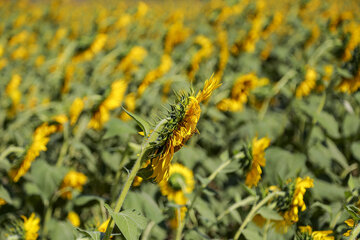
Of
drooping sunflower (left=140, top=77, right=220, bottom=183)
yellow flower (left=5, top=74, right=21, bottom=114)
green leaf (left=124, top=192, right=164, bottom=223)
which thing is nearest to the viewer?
drooping sunflower (left=140, top=77, right=220, bottom=183)

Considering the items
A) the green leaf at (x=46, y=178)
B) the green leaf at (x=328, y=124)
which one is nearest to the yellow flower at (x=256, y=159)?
the green leaf at (x=328, y=124)

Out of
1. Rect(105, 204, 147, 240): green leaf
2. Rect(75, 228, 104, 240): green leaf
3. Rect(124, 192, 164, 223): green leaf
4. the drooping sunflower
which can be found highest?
the drooping sunflower

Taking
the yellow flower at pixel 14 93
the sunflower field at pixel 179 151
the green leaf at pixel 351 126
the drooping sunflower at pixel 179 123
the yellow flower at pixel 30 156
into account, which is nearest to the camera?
the drooping sunflower at pixel 179 123

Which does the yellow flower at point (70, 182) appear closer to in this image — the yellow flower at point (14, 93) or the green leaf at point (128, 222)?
the yellow flower at point (14, 93)

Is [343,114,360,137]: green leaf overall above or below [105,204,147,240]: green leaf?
below

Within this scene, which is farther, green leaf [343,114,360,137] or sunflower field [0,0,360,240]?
green leaf [343,114,360,137]

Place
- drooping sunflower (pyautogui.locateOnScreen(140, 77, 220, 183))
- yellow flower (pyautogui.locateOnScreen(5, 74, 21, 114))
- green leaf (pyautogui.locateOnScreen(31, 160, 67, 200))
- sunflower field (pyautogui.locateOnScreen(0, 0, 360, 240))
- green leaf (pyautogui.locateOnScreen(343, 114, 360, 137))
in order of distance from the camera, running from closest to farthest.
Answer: drooping sunflower (pyautogui.locateOnScreen(140, 77, 220, 183)) < sunflower field (pyautogui.locateOnScreen(0, 0, 360, 240)) < green leaf (pyautogui.locateOnScreen(31, 160, 67, 200)) < green leaf (pyautogui.locateOnScreen(343, 114, 360, 137)) < yellow flower (pyautogui.locateOnScreen(5, 74, 21, 114))

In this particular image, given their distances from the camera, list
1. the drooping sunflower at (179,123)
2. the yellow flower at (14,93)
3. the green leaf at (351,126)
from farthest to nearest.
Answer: the yellow flower at (14,93), the green leaf at (351,126), the drooping sunflower at (179,123)

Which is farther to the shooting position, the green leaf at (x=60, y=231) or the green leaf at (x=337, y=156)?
the green leaf at (x=337, y=156)

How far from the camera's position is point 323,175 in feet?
5.88

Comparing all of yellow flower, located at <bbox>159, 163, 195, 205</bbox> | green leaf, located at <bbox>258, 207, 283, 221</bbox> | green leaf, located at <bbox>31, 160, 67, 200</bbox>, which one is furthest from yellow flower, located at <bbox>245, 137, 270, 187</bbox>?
green leaf, located at <bbox>31, 160, 67, 200</bbox>

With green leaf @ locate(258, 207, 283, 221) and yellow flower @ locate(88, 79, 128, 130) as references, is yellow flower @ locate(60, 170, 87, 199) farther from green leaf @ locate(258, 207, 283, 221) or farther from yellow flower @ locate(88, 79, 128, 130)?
green leaf @ locate(258, 207, 283, 221)

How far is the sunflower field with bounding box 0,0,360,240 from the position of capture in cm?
103

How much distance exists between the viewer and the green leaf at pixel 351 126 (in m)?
2.08
